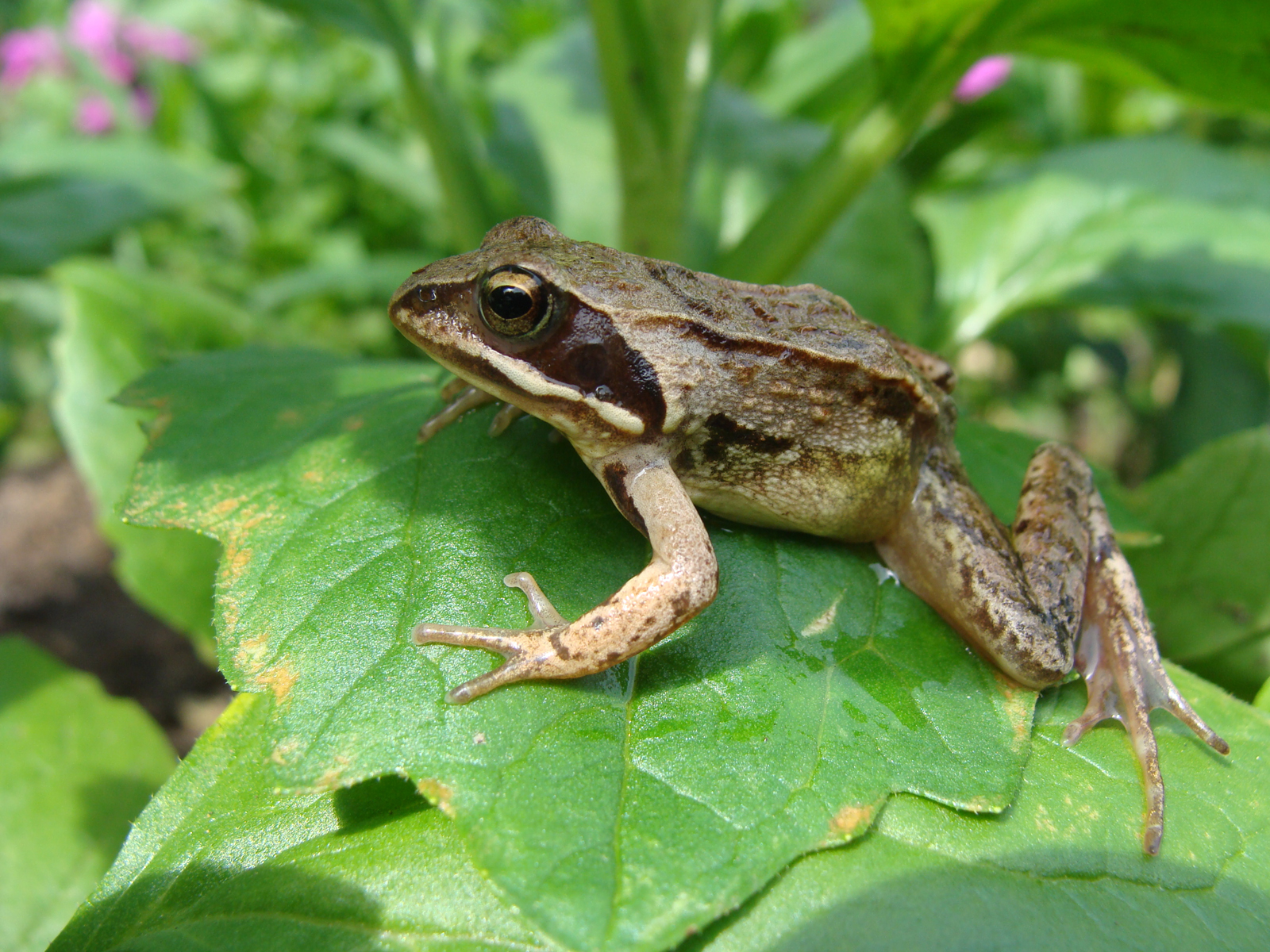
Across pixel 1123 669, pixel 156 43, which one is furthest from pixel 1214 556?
pixel 156 43

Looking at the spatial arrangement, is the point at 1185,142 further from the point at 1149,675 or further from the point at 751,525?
the point at 751,525

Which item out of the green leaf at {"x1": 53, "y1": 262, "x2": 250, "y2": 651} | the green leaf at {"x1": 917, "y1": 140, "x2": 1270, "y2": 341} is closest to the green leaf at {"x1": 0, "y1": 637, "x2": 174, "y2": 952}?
the green leaf at {"x1": 53, "y1": 262, "x2": 250, "y2": 651}

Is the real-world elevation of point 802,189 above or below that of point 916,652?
above

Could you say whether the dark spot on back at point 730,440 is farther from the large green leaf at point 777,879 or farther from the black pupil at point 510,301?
the large green leaf at point 777,879

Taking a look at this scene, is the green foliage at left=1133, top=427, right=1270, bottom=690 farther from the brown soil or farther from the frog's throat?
the brown soil

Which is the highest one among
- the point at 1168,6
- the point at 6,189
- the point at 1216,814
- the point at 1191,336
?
the point at 6,189

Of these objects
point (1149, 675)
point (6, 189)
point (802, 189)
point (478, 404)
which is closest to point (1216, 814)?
point (1149, 675)
